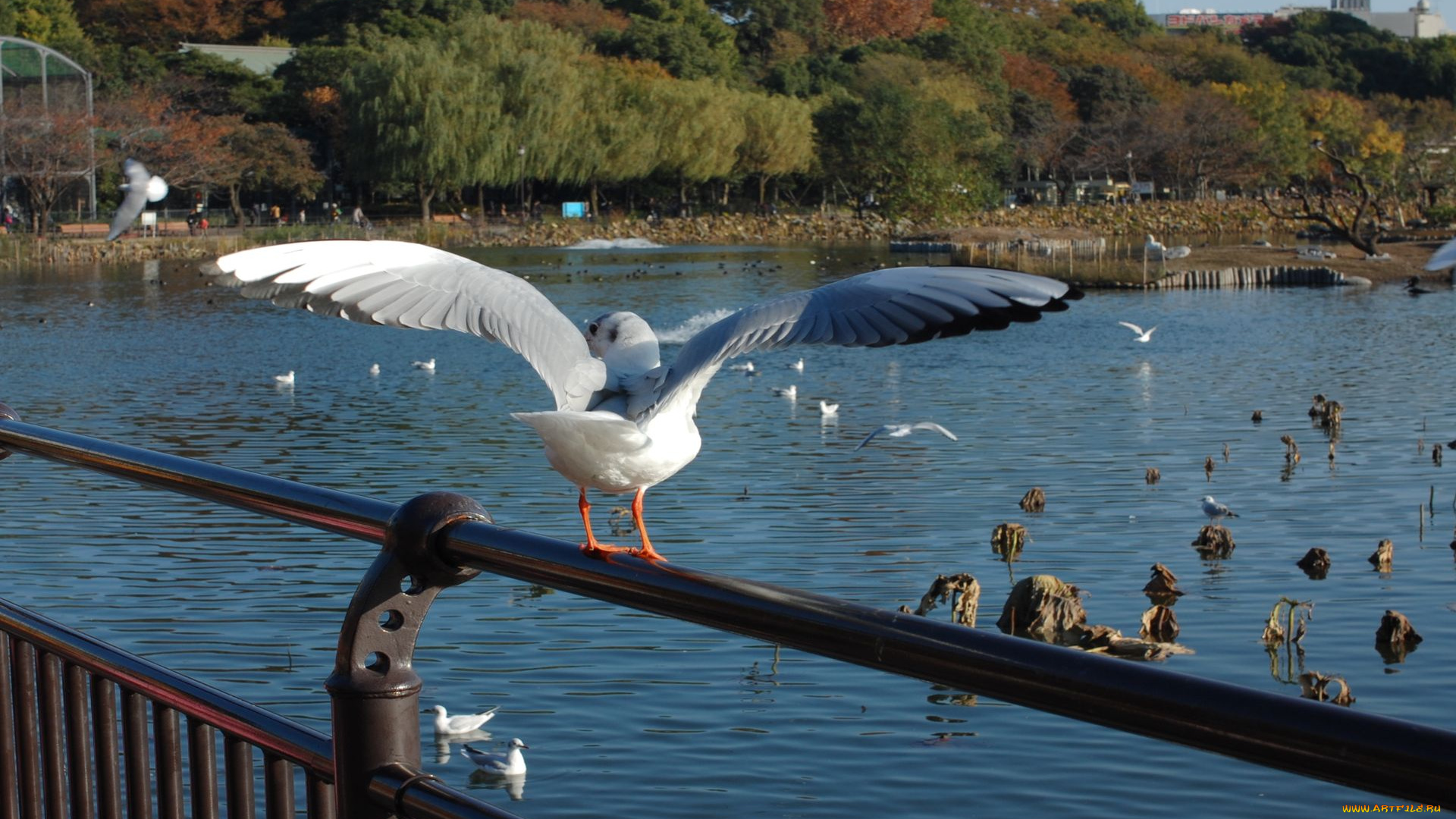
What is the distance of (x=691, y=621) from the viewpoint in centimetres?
133

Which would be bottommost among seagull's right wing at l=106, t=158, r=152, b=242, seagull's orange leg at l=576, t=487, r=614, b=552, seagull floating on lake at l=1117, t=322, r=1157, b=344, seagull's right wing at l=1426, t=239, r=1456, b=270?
seagull floating on lake at l=1117, t=322, r=1157, b=344

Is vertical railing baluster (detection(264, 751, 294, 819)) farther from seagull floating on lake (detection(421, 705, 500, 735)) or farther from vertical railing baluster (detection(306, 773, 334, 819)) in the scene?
seagull floating on lake (detection(421, 705, 500, 735))

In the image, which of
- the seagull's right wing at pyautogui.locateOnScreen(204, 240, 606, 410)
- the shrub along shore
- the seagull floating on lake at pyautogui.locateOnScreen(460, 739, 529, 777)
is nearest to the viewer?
the seagull's right wing at pyautogui.locateOnScreen(204, 240, 606, 410)

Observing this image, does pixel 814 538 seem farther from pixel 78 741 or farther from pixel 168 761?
pixel 168 761

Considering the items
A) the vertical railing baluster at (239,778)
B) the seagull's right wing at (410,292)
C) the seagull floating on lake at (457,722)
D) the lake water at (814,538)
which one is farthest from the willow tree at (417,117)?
the vertical railing baluster at (239,778)

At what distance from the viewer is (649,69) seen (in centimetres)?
6750

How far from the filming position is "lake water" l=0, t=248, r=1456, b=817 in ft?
20.4

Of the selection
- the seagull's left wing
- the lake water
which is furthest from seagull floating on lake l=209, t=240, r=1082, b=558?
the lake water

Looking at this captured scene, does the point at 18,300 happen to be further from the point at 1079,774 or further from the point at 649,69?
the point at 649,69

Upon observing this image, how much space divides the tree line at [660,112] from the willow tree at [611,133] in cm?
8

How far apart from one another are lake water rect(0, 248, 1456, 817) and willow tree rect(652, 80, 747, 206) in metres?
39.7

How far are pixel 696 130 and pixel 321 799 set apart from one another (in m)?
59.2

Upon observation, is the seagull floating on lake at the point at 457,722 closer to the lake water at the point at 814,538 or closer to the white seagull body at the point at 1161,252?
the lake water at the point at 814,538

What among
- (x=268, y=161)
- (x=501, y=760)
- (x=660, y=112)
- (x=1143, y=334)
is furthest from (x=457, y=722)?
(x=660, y=112)
